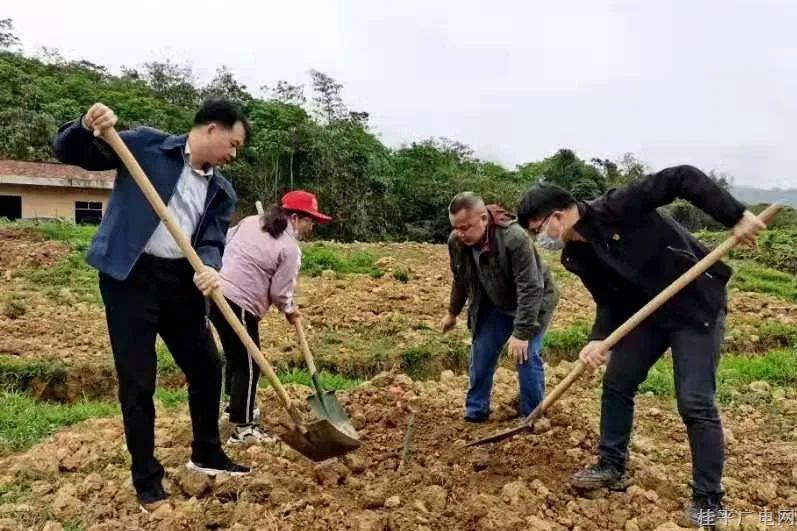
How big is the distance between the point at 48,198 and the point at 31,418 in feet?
51.3

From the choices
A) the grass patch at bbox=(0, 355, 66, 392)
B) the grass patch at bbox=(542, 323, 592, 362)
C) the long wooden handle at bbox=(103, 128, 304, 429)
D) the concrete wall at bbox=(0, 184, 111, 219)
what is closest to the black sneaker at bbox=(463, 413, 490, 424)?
the long wooden handle at bbox=(103, 128, 304, 429)

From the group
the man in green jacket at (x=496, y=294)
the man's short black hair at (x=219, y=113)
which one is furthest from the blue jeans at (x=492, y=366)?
the man's short black hair at (x=219, y=113)

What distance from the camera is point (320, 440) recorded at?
3.52 metres

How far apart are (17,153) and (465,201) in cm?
2190

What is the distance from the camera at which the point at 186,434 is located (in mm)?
4312

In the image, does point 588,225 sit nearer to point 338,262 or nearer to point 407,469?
point 407,469

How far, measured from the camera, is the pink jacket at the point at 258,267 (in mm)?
3885

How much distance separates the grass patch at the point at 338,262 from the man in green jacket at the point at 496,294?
21.0ft

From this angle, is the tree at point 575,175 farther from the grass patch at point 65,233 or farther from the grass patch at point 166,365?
the grass patch at point 166,365

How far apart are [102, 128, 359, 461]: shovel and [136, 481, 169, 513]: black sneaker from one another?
0.61 meters

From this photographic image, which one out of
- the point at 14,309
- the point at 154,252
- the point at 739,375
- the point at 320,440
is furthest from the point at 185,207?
the point at 14,309

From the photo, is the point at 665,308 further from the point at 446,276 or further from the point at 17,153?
the point at 17,153

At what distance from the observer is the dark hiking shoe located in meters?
3.13

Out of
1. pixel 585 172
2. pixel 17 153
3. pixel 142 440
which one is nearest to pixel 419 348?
pixel 142 440
